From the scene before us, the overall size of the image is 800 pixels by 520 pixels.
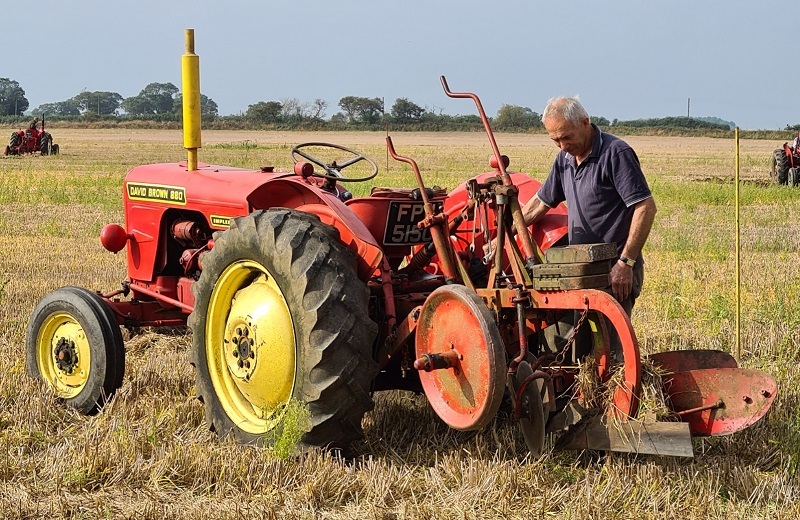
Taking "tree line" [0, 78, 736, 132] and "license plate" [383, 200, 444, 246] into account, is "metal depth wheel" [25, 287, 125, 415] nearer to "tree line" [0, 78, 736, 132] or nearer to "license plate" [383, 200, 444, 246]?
"license plate" [383, 200, 444, 246]

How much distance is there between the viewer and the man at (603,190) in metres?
4.52

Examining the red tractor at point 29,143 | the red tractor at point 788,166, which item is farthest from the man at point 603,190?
the red tractor at point 29,143

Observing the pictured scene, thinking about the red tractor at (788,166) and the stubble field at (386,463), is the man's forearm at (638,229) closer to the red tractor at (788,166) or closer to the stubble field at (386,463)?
the stubble field at (386,463)

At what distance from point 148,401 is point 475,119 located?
73525mm

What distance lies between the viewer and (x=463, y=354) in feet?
13.2

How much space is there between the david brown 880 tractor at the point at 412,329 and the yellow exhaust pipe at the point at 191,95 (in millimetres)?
534

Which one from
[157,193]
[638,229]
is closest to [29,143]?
[157,193]

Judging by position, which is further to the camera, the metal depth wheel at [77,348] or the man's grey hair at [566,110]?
the metal depth wheel at [77,348]

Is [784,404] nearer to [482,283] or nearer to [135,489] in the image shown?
[482,283]

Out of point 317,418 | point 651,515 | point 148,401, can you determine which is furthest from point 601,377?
point 148,401

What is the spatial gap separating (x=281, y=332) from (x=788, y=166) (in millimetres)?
18206

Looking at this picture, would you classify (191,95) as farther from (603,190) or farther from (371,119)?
(371,119)

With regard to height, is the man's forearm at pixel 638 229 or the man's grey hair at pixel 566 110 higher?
the man's grey hair at pixel 566 110

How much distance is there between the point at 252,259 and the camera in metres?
4.50
